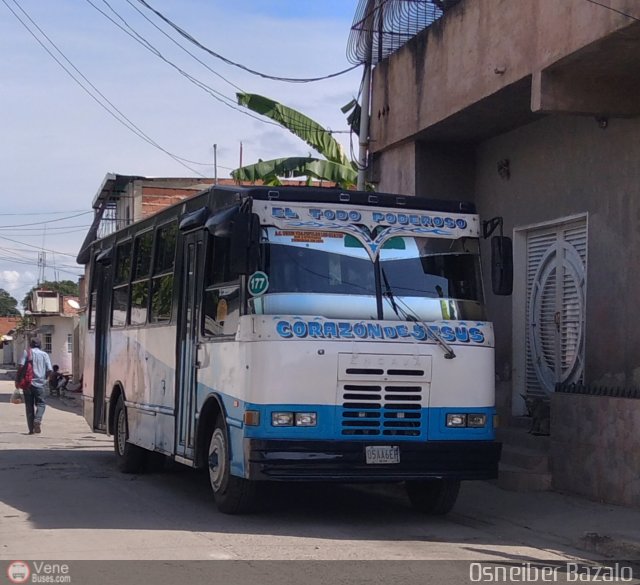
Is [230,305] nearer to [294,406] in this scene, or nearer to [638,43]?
[294,406]

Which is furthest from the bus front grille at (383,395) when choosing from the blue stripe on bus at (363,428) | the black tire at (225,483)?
the black tire at (225,483)

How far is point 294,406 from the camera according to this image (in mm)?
8844

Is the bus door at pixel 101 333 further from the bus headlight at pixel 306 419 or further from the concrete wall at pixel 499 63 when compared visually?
the bus headlight at pixel 306 419

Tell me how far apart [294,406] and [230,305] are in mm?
1266

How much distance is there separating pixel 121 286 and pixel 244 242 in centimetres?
554

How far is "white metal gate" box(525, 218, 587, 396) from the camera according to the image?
41.7 feet

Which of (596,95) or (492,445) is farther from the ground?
(596,95)

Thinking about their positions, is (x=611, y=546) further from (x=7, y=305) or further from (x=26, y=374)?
(x=7, y=305)

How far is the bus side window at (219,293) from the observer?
9430mm

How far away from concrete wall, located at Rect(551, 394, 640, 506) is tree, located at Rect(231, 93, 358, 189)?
26.7 feet

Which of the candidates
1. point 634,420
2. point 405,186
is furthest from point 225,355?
point 405,186

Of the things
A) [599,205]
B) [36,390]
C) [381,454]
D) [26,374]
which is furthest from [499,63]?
[26,374]

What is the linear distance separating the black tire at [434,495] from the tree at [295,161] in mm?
8999

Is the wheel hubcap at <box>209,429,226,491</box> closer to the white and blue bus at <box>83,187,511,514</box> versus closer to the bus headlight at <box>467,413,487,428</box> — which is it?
the white and blue bus at <box>83,187,511,514</box>
